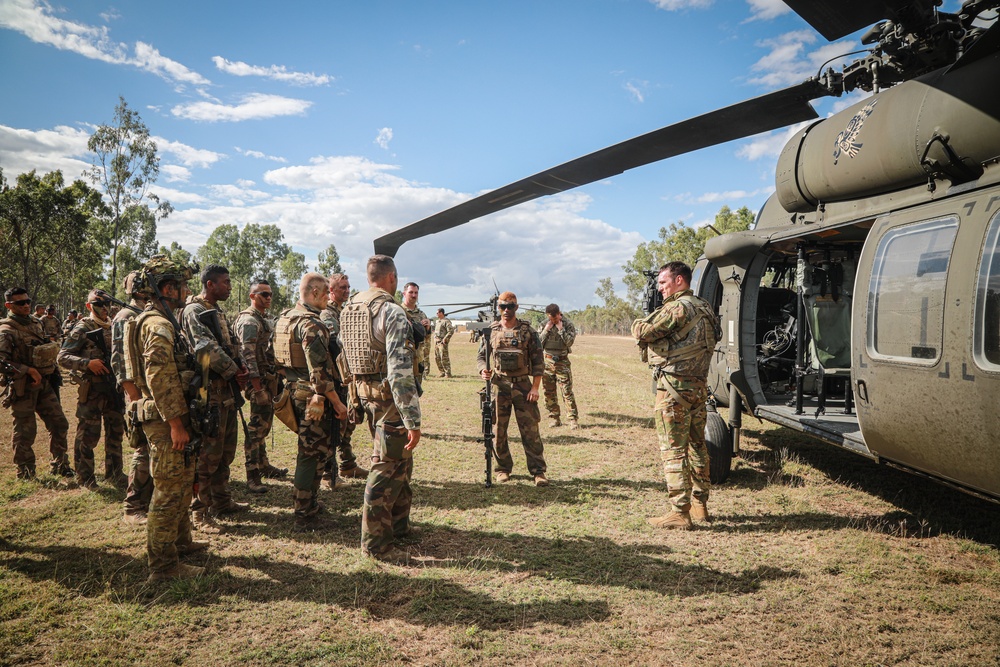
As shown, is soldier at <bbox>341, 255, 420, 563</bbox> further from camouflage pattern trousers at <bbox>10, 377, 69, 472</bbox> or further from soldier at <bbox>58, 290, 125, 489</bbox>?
camouflage pattern trousers at <bbox>10, 377, 69, 472</bbox>

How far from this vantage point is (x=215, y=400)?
5.04 metres

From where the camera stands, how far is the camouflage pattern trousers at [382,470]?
4.13 meters

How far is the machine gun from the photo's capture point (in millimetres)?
6004

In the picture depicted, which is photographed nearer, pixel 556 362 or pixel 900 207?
pixel 900 207

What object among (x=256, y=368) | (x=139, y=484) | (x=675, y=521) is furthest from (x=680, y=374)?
(x=139, y=484)

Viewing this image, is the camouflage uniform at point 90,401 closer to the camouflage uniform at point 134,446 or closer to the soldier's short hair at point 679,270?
the camouflage uniform at point 134,446

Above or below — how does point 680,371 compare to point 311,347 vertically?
below

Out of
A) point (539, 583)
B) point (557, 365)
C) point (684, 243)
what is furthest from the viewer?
point (684, 243)

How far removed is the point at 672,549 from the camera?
438 cm

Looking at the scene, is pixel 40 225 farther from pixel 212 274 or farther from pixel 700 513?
pixel 700 513

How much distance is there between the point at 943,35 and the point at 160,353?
232 inches

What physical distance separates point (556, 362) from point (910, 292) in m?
6.18

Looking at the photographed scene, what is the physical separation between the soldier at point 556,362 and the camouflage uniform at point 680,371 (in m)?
4.56

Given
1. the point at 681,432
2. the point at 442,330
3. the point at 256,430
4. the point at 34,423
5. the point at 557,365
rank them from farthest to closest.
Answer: the point at 442,330 < the point at 557,365 < the point at 34,423 < the point at 256,430 < the point at 681,432
